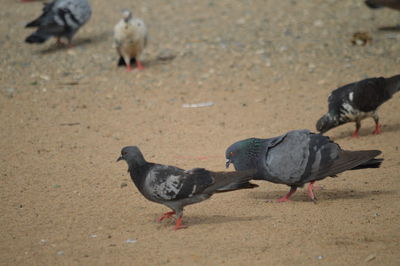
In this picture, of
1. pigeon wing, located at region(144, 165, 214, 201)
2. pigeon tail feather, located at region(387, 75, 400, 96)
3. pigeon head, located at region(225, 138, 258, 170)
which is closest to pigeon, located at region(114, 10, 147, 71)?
pigeon tail feather, located at region(387, 75, 400, 96)

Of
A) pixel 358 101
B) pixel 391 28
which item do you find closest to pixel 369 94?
pixel 358 101

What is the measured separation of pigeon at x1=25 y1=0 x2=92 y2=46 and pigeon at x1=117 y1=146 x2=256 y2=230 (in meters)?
7.25

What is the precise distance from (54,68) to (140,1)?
497cm

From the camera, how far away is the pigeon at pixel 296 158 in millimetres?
5719

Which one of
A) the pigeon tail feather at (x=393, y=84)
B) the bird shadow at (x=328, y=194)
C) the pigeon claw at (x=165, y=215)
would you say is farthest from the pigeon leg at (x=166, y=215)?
the pigeon tail feather at (x=393, y=84)

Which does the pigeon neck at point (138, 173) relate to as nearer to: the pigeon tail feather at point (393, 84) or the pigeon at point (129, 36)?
the pigeon tail feather at point (393, 84)

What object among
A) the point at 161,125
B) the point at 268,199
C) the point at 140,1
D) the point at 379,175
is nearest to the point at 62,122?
the point at 161,125

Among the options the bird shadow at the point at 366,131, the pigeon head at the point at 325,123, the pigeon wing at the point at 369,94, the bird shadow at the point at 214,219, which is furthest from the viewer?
the bird shadow at the point at 366,131

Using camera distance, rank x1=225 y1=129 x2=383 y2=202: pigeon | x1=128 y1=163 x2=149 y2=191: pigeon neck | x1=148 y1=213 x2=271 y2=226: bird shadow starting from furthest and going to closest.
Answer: x1=225 y1=129 x2=383 y2=202: pigeon → x1=148 y1=213 x2=271 y2=226: bird shadow → x1=128 y1=163 x2=149 y2=191: pigeon neck

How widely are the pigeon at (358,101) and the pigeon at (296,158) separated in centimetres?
209

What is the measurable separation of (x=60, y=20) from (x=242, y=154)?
286 inches

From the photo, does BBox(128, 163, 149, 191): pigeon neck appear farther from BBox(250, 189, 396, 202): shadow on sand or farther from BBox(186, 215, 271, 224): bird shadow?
BBox(250, 189, 396, 202): shadow on sand

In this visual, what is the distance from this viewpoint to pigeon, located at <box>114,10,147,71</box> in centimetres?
1076

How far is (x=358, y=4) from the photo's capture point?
575 inches
